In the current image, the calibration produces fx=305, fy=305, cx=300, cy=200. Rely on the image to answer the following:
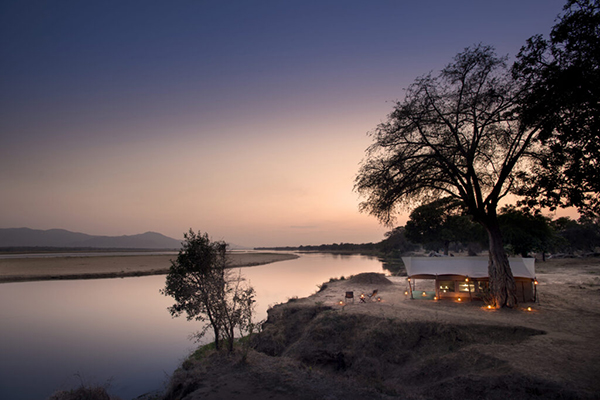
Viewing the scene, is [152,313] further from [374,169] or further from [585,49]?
[585,49]

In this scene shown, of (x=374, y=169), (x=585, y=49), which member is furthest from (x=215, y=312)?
(x=585, y=49)

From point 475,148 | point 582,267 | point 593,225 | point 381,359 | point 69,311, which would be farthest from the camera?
point 593,225

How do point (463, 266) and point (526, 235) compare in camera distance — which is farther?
point (526, 235)

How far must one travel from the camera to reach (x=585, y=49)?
1025 centimetres

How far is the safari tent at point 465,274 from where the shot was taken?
20.0m

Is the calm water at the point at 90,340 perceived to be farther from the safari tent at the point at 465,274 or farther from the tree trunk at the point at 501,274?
the tree trunk at the point at 501,274

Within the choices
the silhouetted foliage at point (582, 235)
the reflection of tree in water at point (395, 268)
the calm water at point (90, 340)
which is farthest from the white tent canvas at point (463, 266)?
the silhouetted foliage at point (582, 235)

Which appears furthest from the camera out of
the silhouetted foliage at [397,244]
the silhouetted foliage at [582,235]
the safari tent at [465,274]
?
the silhouetted foliage at [397,244]

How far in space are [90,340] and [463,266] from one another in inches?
1026

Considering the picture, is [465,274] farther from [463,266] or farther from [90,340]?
[90,340]

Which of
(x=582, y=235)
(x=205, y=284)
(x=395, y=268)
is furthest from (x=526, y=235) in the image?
(x=205, y=284)

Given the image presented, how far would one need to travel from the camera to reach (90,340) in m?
20.0

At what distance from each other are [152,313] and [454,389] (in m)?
25.9

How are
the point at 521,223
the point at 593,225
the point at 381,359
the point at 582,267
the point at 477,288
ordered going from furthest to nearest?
the point at 593,225 → the point at 521,223 → the point at 582,267 → the point at 477,288 → the point at 381,359
